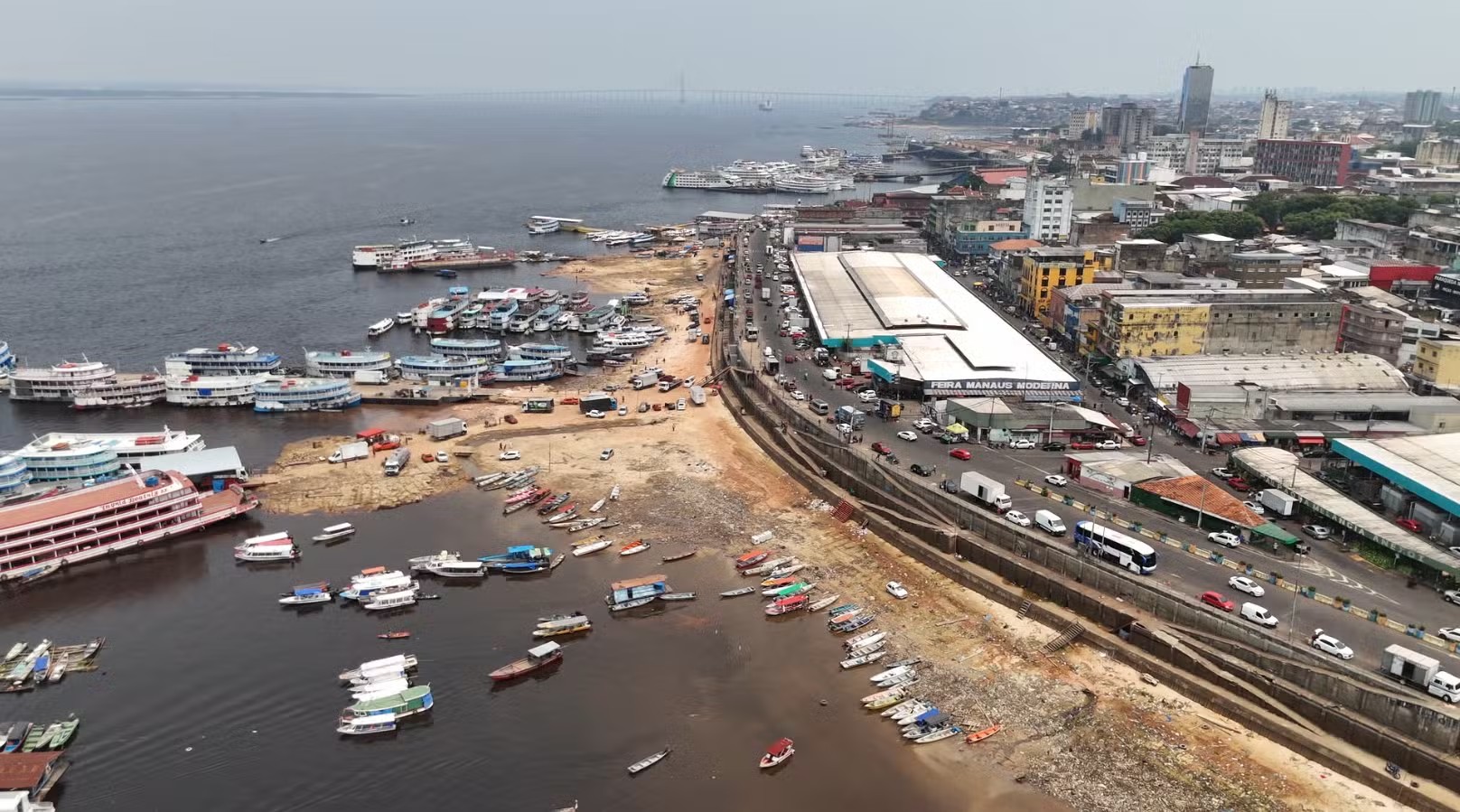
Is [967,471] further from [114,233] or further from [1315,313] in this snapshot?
[114,233]

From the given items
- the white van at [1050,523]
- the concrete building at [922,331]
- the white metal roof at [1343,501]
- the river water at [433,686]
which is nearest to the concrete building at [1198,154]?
the concrete building at [922,331]

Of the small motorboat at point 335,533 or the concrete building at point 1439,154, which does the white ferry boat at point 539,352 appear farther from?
the concrete building at point 1439,154

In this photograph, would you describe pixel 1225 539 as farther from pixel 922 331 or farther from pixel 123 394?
pixel 123 394

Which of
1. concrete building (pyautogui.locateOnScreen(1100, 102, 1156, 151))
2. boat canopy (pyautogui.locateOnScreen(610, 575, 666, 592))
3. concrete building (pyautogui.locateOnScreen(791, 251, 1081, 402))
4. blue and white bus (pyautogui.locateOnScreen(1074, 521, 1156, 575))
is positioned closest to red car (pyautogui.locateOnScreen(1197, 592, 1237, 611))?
blue and white bus (pyautogui.locateOnScreen(1074, 521, 1156, 575))

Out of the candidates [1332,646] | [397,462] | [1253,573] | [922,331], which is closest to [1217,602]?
[1253,573]

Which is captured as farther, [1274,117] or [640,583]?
[1274,117]
